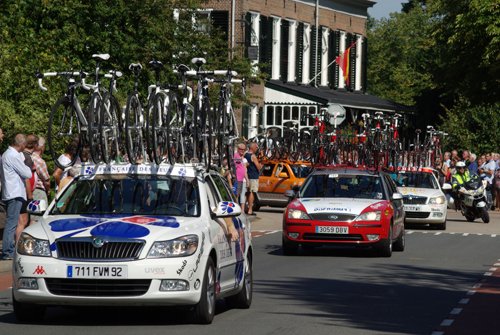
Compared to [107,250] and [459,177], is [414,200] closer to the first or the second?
[459,177]

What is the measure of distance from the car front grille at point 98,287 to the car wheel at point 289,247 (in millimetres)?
11116

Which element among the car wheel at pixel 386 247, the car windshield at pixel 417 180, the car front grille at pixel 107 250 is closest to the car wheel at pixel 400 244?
the car wheel at pixel 386 247

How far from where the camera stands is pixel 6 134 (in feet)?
88.4

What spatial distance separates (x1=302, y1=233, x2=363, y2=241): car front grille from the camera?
24641 mm

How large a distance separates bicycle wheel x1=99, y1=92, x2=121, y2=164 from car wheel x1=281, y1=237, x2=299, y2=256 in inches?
322

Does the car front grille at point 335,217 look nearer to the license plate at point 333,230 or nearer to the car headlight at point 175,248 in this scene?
the license plate at point 333,230

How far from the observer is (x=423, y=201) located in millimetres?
35625

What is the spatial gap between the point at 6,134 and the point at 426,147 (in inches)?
642

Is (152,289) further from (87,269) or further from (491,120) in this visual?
(491,120)

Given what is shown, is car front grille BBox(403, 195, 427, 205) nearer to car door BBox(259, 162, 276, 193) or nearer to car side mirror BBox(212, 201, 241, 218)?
car door BBox(259, 162, 276, 193)

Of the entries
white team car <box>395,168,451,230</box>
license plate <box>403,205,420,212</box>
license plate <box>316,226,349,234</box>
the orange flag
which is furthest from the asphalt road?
the orange flag

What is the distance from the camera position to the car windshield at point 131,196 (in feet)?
49.7

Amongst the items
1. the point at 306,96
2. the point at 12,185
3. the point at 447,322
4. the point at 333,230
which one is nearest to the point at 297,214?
the point at 333,230

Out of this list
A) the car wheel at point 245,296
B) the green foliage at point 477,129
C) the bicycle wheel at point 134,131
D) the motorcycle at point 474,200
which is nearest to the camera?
the car wheel at point 245,296
